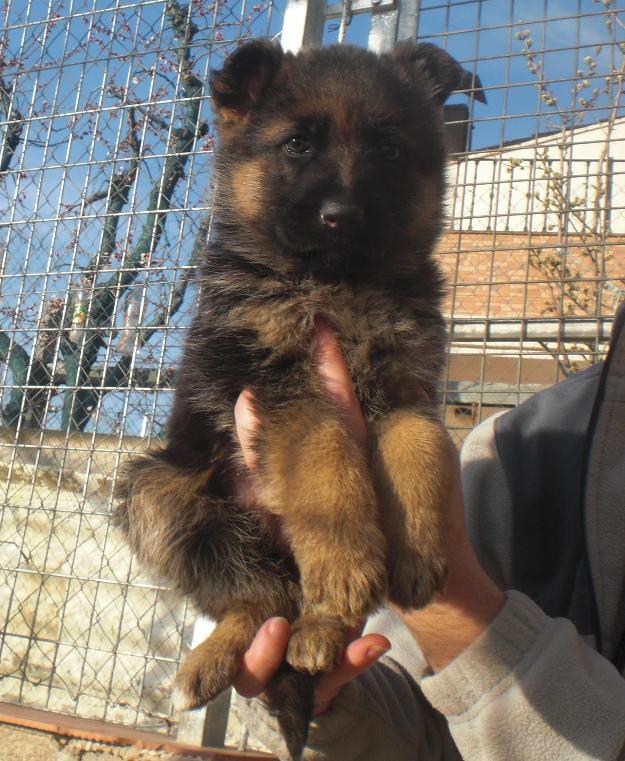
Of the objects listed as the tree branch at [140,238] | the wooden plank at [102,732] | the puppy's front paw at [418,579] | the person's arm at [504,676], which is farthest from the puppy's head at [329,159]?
the wooden plank at [102,732]

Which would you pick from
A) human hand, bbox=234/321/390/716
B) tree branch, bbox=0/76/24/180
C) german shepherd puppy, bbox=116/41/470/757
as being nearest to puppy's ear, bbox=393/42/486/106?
german shepherd puppy, bbox=116/41/470/757

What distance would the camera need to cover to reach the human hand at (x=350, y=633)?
164 centimetres

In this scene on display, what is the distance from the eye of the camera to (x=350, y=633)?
1.71 metres

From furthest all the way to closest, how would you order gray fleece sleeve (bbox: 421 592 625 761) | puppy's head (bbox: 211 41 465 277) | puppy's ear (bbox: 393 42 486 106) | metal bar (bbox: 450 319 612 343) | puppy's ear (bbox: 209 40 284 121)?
metal bar (bbox: 450 319 612 343) → puppy's ear (bbox: 393 42 486 106) → puppy's ear (bbox: 209 40 284 121) → puppy's head (bbox: 211 41 465 277) → gray fleece sleeve (bbox: 421 592 625 761)

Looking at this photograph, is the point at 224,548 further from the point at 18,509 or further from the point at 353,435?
the point at 18,509

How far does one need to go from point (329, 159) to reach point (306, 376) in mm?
682

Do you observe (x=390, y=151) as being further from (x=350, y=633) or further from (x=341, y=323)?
(x=350, y=633)

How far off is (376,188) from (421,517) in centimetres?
101

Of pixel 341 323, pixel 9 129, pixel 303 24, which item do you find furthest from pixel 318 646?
pixel 9 129

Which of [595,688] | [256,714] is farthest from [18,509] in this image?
[595,688]

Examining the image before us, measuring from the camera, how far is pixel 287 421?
6.34 feet

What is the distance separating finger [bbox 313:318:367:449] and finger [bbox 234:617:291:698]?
517mm

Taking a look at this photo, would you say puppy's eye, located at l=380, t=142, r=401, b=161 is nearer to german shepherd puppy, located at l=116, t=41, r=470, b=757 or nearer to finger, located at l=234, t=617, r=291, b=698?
german shepherd puppy, located at l=116, t=41, r=470, b=757

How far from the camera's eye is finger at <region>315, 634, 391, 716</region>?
1623 mm
